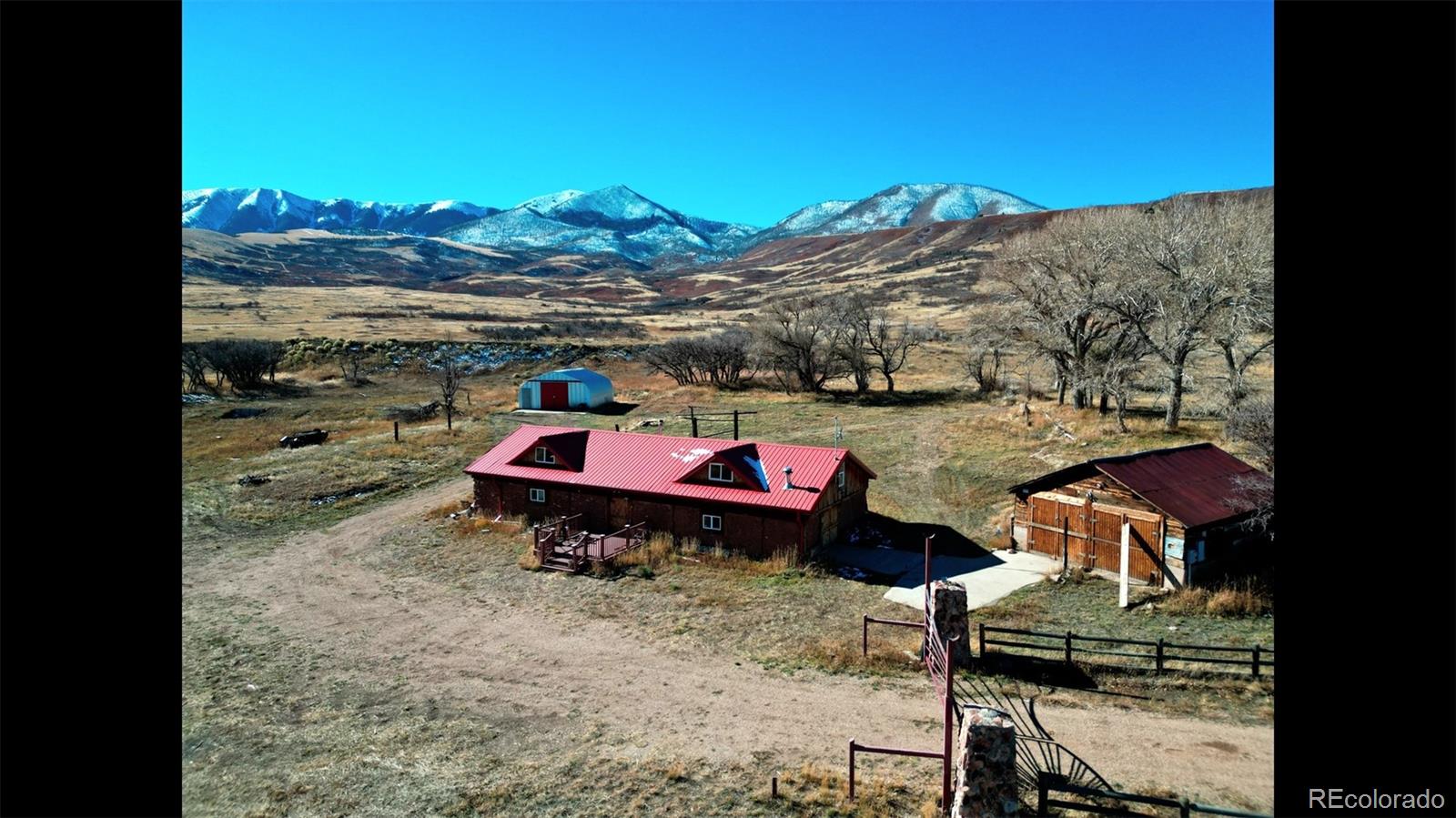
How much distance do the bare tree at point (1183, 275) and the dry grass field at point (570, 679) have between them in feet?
13.3

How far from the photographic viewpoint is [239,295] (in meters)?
130

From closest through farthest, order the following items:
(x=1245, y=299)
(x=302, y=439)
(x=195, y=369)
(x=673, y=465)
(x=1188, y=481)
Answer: (x=1188, y=481)
(x=673, y=465)
(x=1245, y=299)
(x=302, y=439)
(x=195, y=369)

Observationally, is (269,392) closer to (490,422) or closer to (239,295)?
(490,422)

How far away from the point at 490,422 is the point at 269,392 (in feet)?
78.3

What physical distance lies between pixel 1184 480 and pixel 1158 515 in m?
2.40

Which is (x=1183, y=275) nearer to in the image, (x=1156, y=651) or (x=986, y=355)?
(x=1156, y=651)

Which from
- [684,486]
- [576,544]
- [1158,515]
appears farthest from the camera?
[684,486]

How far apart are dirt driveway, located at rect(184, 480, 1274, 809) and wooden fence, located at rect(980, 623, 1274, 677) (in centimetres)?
154

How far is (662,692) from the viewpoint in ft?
49.3

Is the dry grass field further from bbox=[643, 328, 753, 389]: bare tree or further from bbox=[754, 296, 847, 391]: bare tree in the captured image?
bbox=[643, 328, 753, 389]: bare tree

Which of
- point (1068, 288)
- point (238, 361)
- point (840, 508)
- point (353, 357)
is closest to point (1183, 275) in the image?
point (1068, 288)

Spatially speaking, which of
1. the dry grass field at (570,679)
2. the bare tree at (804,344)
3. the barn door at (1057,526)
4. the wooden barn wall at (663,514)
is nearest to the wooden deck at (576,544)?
the wooden barn wall at (663,514)

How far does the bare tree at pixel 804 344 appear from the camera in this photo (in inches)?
2242
